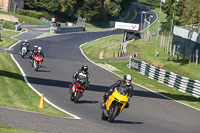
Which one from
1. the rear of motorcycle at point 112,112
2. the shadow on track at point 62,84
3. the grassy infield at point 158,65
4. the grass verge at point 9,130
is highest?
the grass verge at point 9,130

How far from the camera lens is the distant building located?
318ft

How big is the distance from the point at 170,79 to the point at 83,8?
78.1 meters

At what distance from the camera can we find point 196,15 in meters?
68.9

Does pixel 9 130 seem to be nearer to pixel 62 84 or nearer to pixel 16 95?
pixel 16 95

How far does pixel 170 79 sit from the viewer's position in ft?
109

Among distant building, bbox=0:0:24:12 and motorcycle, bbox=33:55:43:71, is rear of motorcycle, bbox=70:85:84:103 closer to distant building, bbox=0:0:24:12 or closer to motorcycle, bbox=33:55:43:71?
motorcycle, bbox=33:55:43:71

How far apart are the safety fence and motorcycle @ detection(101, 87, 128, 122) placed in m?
15.1

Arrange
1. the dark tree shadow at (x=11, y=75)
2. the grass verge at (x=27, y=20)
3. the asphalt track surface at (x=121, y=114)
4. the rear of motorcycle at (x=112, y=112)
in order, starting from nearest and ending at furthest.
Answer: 1. the rear of motorcycle at (x=112, y=112)
2. the asphalt track surface at (x=121, y=114)
3. the dark tree shadow at (x=11, y=75)
4. the grass verge at (x=27, y=20)

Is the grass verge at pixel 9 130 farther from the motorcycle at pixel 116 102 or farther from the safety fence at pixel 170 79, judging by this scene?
the safety fence at pixel 170 79

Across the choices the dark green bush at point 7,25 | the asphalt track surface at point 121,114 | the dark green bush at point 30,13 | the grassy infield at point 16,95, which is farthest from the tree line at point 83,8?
the grassy infield at point 16,95

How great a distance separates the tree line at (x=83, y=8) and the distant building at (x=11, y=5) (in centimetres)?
281

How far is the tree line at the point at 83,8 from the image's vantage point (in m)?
103

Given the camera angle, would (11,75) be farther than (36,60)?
No

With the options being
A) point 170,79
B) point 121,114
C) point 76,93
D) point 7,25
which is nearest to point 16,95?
point 76,93
